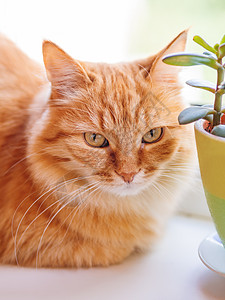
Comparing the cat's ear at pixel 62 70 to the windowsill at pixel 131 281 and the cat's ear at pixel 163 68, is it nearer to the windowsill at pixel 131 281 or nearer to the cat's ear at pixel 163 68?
the cat's ear at pixel 163 68

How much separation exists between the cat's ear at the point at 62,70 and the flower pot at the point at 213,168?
37cm

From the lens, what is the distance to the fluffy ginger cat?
3.71 ft

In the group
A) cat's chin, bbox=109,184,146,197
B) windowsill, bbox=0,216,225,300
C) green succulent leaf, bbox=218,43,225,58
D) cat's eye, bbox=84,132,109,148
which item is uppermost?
green succulent leaf, bbox=218,43,225,58

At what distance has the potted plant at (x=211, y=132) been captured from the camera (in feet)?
2.99

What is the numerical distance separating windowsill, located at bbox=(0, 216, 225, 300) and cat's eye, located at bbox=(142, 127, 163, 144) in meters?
0.41

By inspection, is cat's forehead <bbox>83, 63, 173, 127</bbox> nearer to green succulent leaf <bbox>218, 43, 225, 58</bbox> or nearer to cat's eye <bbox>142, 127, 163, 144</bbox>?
cat's eye <bbox>142, 127, 163, 144</bbox>

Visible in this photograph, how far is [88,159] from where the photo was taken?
1144 millimetres

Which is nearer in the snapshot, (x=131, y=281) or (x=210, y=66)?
(x=210, y=66)

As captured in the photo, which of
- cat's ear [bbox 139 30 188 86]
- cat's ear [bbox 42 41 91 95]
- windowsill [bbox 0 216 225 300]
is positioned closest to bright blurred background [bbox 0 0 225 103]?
cat's ear [bbox 139 30 188 86]
